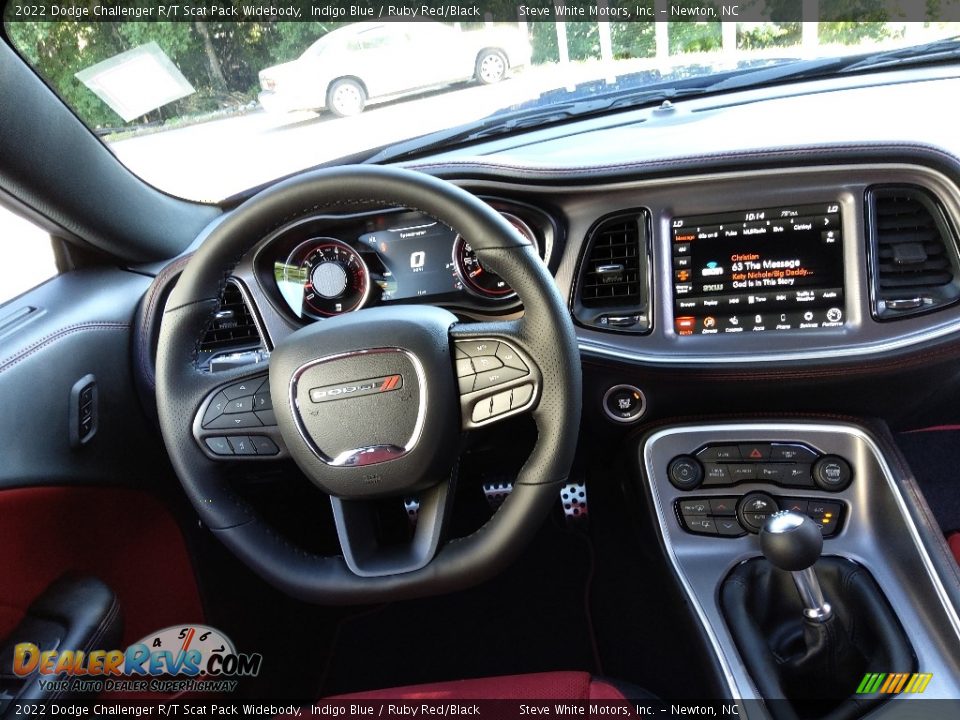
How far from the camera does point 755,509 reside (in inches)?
69.3

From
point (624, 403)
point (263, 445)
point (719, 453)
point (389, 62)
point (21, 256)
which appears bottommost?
point (719, 453)

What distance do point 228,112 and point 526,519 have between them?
4.07 feet

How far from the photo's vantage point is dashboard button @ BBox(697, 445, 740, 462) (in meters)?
1.80

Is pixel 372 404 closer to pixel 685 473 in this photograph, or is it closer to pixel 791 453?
pixel 685 473

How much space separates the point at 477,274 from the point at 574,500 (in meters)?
0.72

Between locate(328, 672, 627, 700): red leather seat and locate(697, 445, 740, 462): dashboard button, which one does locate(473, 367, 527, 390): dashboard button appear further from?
locate(697, 445, 740, 462): dashboard button

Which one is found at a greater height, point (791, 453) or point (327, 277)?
point (327, 277)

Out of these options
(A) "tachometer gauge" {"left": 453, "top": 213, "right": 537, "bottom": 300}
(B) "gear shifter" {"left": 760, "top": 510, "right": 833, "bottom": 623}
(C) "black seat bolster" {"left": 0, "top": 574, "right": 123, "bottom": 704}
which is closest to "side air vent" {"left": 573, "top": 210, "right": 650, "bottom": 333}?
(A) "tachometer gauge" {"left": 453, "top": 213, "right": 537, "bottom": 300}

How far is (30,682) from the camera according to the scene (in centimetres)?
137

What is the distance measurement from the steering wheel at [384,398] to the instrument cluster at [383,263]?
408 mm

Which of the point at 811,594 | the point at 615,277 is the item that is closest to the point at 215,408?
the point at 615,277

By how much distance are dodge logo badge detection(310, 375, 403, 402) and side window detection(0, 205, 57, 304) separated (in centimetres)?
94

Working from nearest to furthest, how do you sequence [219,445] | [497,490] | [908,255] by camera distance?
[219,445], [908,255], [497,490]

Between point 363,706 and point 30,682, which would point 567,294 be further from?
point 30,682
